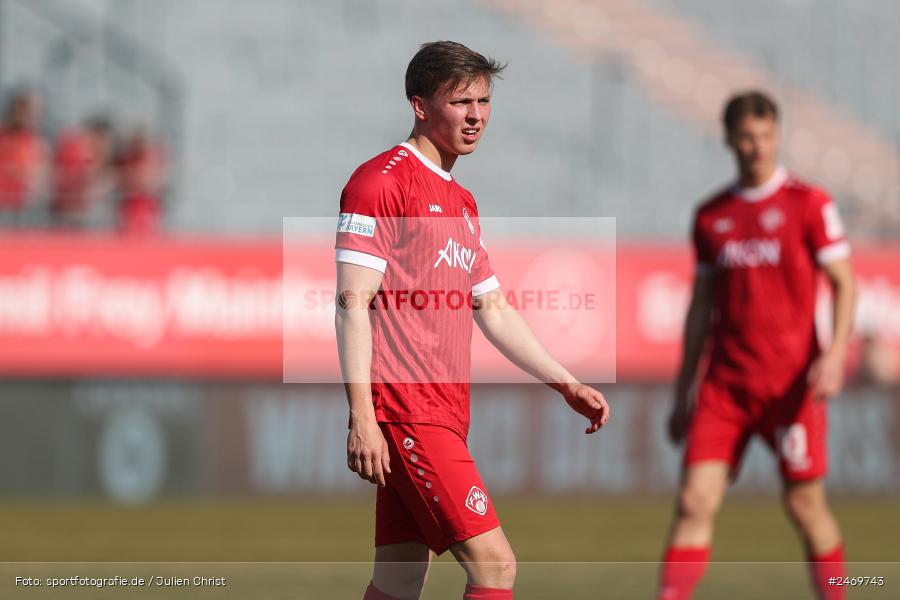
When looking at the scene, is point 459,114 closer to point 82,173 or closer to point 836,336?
point 836,336

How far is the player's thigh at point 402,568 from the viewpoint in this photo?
15.4 feet

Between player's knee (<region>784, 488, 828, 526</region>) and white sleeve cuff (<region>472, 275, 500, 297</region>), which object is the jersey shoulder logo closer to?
white sleeve cuff (<region>472, 275, 500, 297</region>)

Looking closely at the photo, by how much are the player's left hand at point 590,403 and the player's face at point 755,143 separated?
2.11 meters

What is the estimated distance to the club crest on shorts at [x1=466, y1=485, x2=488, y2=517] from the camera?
445 centimetres

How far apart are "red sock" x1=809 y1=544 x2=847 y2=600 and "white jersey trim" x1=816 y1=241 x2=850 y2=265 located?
4.27 feet

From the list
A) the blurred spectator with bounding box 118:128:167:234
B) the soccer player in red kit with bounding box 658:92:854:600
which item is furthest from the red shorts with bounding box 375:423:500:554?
the blurred spectator with bounding box 118:128:167:234

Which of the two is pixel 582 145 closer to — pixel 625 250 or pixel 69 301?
A: pixel 625 250

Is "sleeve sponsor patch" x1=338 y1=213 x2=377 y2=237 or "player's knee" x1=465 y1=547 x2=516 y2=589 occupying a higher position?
"sleeve sponsor patch" x1=338 y1=213 x2=377 y2=237

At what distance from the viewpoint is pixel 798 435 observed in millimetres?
6348

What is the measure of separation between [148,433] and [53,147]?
4411 millimetres

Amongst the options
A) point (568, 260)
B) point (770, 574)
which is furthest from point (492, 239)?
point (770, 574)

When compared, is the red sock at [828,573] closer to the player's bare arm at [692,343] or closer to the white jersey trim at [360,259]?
the player's bare arm at [692,343]

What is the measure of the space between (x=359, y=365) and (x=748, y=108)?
2788 mm

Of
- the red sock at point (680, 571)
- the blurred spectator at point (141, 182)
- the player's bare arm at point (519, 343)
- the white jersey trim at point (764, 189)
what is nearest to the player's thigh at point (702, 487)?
the red sock at point (680, 571)
